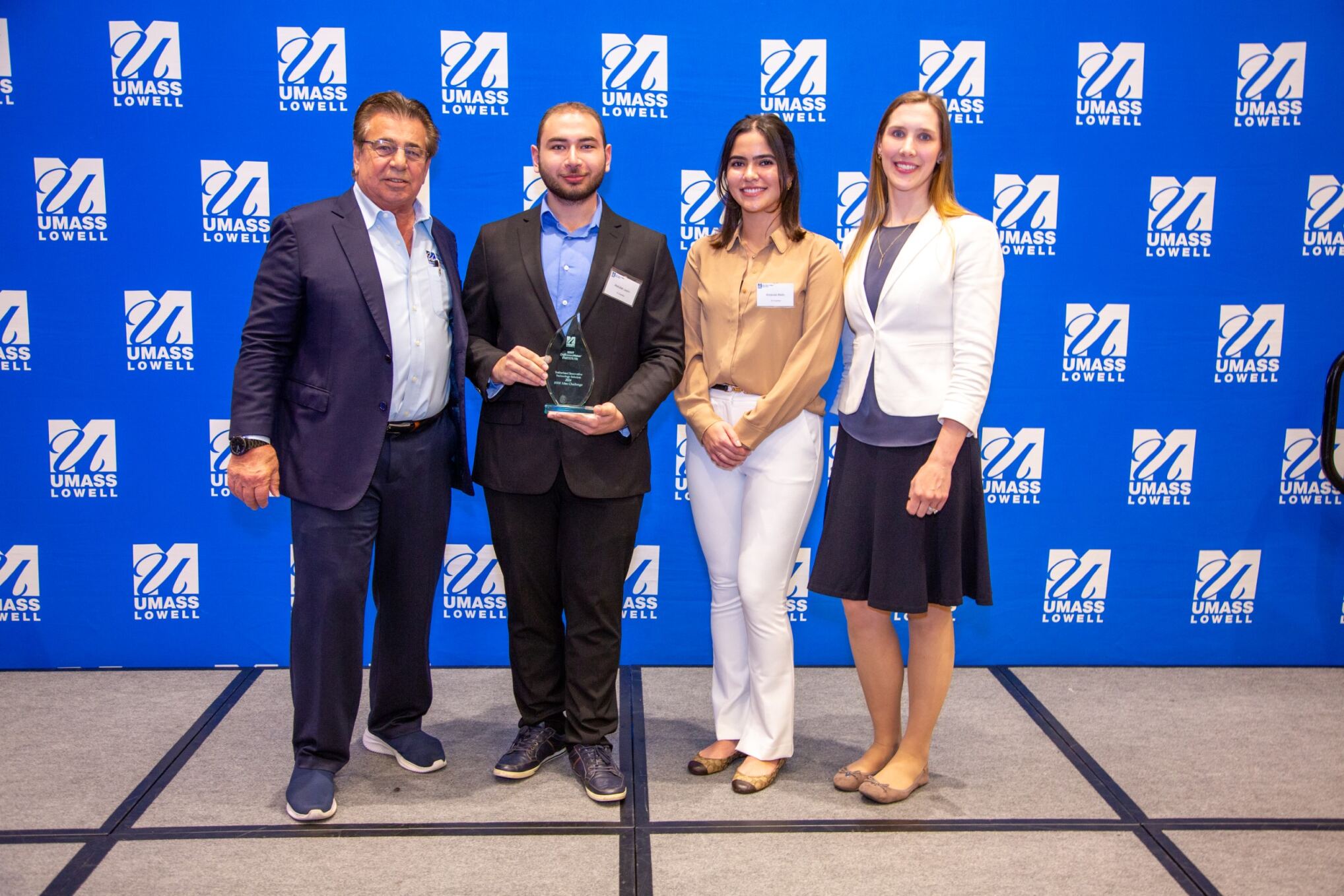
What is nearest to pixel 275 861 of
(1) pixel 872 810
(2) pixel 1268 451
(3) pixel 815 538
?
(1) pixel 872 810

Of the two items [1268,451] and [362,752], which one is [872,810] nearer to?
[362,752]

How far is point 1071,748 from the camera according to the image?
3.32 meters

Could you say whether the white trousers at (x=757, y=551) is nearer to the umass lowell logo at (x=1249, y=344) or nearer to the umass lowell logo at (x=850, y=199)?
the umass lowell logo at (x=850, y=199)

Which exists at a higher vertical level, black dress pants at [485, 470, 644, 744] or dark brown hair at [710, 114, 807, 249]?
dark brown hair at [710, 114, 807, 249]

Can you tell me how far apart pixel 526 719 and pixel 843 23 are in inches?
99.3

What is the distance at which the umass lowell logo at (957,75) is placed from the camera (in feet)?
12.1

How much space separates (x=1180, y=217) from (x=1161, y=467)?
91 centimetres

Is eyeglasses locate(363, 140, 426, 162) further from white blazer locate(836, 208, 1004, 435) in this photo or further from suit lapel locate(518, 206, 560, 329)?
white blazer locate(836, 208, 1004, 435)

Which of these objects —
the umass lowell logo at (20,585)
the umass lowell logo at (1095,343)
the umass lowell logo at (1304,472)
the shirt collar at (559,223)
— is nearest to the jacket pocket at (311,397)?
the shirt collar at (559,223)

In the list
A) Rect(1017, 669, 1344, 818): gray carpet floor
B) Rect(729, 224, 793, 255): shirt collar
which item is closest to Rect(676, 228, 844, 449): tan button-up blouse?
Rect(729, 224, 793, 255): shirt collar

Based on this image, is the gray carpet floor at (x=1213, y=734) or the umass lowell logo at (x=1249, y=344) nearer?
the gray carpet floor at (x=1213, y=734)

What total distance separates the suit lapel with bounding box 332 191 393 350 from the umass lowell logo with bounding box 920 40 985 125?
2040 millimetres

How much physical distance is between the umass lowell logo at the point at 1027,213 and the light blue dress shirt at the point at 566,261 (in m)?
1.66

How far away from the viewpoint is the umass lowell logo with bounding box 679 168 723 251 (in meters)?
3.73
